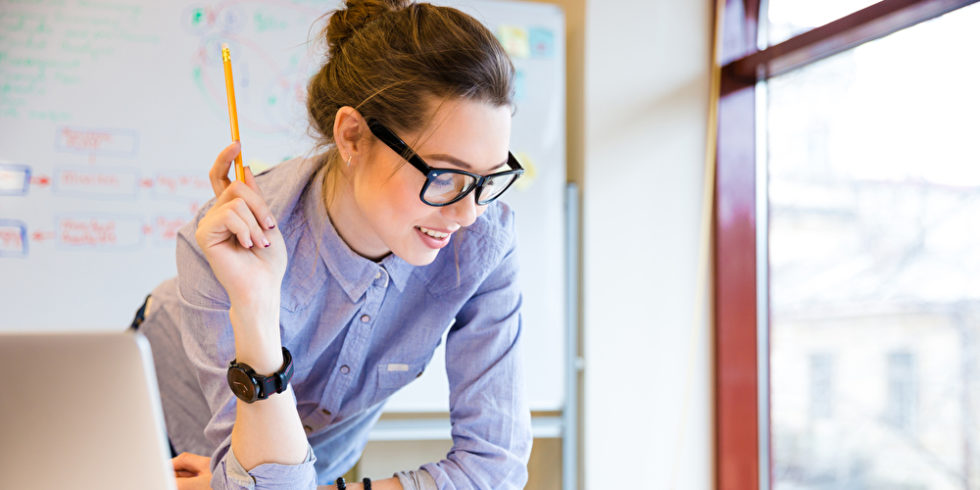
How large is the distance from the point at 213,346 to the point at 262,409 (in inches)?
5.0

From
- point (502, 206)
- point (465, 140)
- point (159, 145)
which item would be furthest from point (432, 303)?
point (159, 145)

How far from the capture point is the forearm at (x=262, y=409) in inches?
36.3

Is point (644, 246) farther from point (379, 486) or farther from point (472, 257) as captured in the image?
point (379, 486)

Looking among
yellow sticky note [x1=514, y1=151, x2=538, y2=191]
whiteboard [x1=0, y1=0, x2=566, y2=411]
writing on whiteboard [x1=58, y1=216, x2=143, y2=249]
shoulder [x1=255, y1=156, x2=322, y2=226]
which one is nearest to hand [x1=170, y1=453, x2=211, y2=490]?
shoulder [x1=255, y1=156, x2=322, y2=226]

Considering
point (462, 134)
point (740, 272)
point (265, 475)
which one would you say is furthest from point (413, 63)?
point (740, 272)

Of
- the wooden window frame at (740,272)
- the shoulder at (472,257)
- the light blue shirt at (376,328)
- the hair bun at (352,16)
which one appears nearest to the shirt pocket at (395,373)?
the light blue shirt at (376,328)

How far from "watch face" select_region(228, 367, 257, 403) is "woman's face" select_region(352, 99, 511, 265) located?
0.81 feet

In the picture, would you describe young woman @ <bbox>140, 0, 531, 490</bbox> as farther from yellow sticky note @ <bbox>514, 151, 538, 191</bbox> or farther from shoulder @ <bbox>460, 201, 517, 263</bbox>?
yellow sticky note @ <bbox>514, 151, 538, 191</bbox>

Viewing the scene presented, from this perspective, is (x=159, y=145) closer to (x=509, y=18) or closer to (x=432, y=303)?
(x=509, y=18)

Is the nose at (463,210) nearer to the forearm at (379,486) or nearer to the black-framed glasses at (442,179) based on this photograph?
the black-framed glasses at (442,179)

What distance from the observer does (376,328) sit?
1163 mm

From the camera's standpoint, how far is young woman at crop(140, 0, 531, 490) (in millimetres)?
939

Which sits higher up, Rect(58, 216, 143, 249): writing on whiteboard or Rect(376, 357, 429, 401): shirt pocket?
Rect(58, 216, 143, 249): writing on whiteboard

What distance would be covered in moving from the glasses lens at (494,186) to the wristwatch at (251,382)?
1.07 feet
